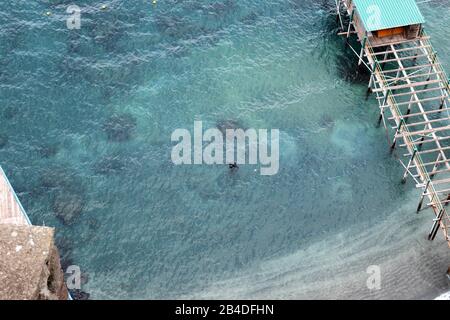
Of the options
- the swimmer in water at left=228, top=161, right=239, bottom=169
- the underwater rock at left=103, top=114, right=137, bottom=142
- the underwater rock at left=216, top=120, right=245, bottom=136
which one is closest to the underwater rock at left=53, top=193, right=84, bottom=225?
the underwater rock at left=103, top=114, right=137, bottom=142

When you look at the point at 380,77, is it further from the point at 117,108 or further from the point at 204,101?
the point at 117,108

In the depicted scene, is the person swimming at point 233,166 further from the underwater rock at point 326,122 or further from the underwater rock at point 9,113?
the underwater rock at point 9,113

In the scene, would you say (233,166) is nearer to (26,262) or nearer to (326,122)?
(326,122)

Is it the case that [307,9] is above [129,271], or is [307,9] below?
above

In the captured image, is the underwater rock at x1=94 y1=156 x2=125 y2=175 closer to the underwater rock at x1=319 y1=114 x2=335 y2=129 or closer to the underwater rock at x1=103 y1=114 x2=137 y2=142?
the underwater rock at x1=103 y1=114 x2=137 y2=142

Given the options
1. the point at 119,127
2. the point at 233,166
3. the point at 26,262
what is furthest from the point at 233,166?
the point at 26,262
